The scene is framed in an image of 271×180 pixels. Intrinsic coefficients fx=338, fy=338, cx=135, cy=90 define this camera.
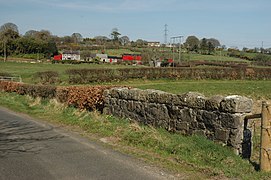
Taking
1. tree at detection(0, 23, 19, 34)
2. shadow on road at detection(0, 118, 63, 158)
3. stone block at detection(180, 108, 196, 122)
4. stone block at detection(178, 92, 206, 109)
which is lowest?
shadow on road at detection(0, 118, 63, 158)

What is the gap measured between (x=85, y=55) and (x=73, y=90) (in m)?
83.1

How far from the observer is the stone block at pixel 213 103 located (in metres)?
7.17

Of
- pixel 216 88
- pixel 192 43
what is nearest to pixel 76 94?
pixel 216 88

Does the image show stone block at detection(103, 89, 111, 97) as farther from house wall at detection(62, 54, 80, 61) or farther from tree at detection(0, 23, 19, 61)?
house wall at detection(62, 54, 80, 61)

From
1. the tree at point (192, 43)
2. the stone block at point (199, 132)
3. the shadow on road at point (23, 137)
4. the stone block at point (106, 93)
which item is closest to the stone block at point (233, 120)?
the stone block at point (199, 132)

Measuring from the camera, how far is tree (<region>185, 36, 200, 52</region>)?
369ft

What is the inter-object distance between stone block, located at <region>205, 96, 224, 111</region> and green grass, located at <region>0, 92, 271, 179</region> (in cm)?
70

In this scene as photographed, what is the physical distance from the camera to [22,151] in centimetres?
745

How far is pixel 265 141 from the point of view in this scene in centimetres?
594

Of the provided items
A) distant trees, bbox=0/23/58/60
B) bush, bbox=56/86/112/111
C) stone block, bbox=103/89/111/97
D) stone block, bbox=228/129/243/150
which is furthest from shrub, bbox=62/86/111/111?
distant trees, bbox=0/23/58/60

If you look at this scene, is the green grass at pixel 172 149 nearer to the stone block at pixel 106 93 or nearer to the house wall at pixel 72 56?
A: the stone block at pixel 106 93

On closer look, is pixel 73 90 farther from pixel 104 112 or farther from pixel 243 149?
pixel 243 149

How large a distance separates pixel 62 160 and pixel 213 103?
336 centimetres

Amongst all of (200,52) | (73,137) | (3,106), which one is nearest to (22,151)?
(73,137)
